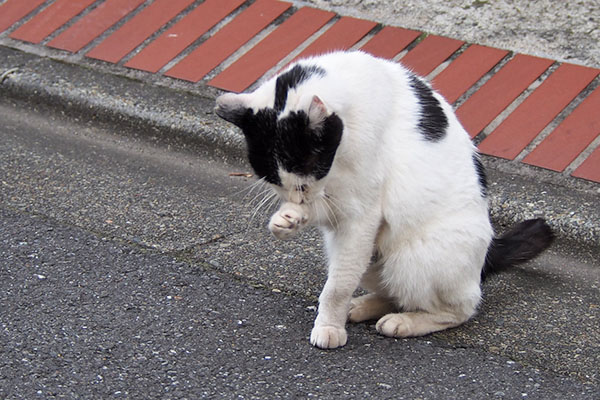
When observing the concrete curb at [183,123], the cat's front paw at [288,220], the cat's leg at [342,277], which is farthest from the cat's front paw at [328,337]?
the concrete curb at [183,123]

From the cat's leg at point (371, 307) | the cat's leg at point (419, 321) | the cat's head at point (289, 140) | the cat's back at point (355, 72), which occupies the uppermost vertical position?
the cat's back at point (355, 72)

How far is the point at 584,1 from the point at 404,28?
3.09ft

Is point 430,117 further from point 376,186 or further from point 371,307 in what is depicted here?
point 371,307

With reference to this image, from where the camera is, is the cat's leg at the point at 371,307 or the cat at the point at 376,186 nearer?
the cat at the point at 376,186

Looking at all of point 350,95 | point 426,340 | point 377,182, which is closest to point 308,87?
point 350,95

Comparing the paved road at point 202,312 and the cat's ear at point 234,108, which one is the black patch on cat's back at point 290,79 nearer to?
the cat's ear at point 234,108

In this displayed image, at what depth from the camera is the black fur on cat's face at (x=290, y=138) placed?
2.47 meters

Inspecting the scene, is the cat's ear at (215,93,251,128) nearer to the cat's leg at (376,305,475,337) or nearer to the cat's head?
the cat's head

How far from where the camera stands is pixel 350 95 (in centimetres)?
269

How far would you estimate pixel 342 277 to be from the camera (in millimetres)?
2768

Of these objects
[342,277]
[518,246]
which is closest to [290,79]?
[342,277]

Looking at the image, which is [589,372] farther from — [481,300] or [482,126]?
[482,126]

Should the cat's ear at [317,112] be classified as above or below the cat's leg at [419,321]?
above

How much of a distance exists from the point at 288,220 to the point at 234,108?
38 centimetres
